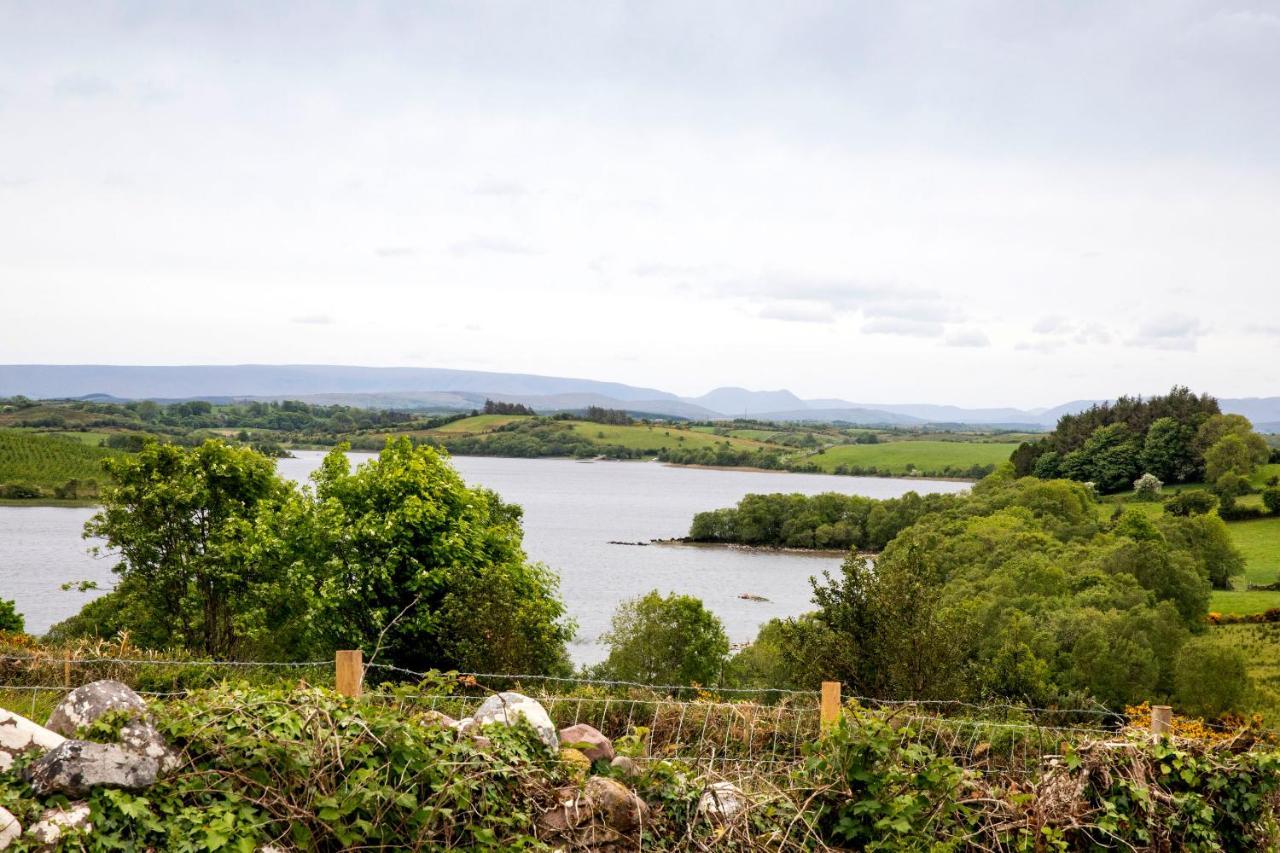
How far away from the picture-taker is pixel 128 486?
3003 cm

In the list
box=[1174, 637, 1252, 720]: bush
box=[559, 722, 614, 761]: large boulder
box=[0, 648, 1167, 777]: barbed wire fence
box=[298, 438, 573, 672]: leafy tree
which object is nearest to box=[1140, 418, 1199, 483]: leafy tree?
box=[1174, 637, 1252, 720]: bush

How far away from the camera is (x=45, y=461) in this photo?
4380 inches

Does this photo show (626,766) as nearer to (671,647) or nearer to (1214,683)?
(671,647)

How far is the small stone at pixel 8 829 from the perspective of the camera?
5.80 meters

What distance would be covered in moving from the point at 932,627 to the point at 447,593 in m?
12.4

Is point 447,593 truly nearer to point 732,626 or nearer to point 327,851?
point 327,851

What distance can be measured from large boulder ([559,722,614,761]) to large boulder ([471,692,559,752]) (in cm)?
17

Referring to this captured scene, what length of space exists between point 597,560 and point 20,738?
80.5 metres

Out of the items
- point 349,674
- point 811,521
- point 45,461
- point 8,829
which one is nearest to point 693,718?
point 349,674

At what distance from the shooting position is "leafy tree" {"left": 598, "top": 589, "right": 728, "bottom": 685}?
128 feet

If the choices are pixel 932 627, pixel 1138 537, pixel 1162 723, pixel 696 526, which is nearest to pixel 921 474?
pixel 696 526

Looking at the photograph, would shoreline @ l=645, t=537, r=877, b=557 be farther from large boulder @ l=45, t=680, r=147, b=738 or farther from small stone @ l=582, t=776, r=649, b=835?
large boulder @ l=45, t=680, r=147, b=738

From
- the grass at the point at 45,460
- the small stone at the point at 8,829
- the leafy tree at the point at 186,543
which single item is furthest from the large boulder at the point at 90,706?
the grass at the point at 45,460

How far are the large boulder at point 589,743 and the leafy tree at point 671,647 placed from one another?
100ft
